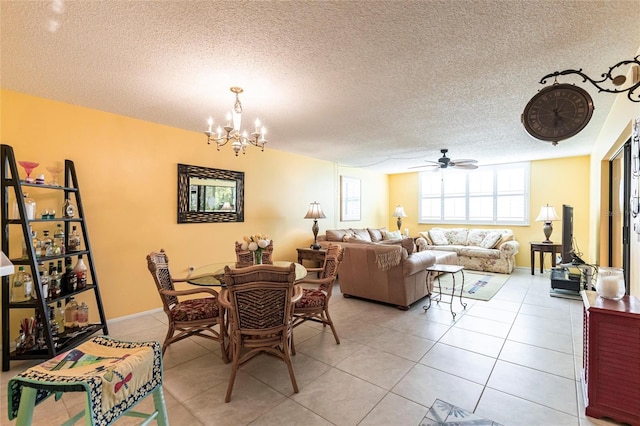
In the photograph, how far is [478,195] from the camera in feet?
23.2

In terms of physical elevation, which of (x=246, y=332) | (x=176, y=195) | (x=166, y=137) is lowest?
(x=246, y=332)

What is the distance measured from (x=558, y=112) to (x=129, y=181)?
166 inches

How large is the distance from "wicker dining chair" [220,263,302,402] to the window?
6.46 metres

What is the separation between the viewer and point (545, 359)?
8.08ft

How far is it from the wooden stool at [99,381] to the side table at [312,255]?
3674 mm

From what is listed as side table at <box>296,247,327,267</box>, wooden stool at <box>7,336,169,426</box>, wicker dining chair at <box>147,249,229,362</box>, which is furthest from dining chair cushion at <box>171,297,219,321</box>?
side table at <box>296,247,327,267</box>

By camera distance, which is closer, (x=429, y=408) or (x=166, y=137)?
(x=429, y=408)

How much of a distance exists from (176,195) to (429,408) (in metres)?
3.63

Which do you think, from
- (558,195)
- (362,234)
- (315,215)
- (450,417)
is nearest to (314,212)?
(315,215)

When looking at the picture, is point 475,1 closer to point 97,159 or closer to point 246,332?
point 246,332

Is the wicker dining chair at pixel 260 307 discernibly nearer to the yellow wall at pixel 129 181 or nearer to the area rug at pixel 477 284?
the yellow wall at pixel 129 181

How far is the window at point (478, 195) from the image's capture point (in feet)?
21.4

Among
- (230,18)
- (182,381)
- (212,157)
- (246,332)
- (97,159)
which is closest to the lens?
(230,18)

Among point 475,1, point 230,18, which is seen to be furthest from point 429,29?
point 230,18
